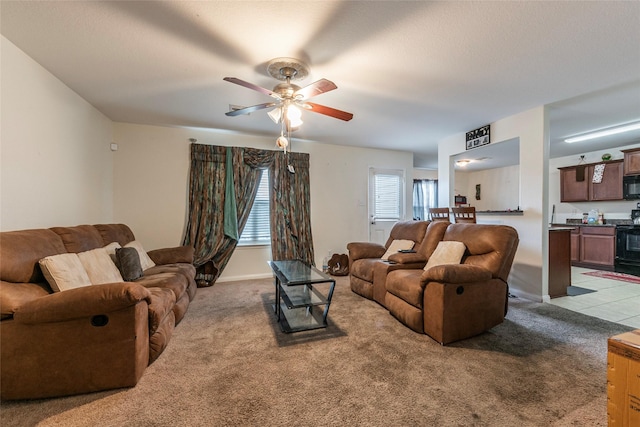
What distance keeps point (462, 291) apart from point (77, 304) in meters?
2.69

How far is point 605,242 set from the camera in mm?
5047

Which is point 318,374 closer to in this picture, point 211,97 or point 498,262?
point 498,262

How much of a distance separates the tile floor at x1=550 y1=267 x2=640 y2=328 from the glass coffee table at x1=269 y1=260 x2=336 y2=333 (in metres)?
2.89

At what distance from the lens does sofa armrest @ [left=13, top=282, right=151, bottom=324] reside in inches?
58.2

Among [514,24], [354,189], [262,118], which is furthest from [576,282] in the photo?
[262,118]

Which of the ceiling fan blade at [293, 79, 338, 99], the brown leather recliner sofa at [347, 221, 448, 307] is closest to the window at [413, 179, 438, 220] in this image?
the brown leather recliner sofa at [347, 221, 448, 307]

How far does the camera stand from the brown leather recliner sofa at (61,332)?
1.48 m

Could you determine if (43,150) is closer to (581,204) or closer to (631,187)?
(631,187)

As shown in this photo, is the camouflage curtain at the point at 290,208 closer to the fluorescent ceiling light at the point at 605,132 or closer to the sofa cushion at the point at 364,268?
the sofa cushion at the point at 364,268

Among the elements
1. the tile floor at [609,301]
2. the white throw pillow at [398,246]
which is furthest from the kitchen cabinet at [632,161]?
the white throw pillow at [398,246]

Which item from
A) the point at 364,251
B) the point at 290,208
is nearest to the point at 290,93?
the point at 364,251

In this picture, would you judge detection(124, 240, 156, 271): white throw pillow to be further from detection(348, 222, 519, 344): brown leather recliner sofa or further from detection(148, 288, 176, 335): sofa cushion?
detection(348, 222, 519, 344): brown leather recliner sofa

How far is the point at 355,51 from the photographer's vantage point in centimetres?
209

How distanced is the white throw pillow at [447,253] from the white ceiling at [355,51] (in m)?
1.66
